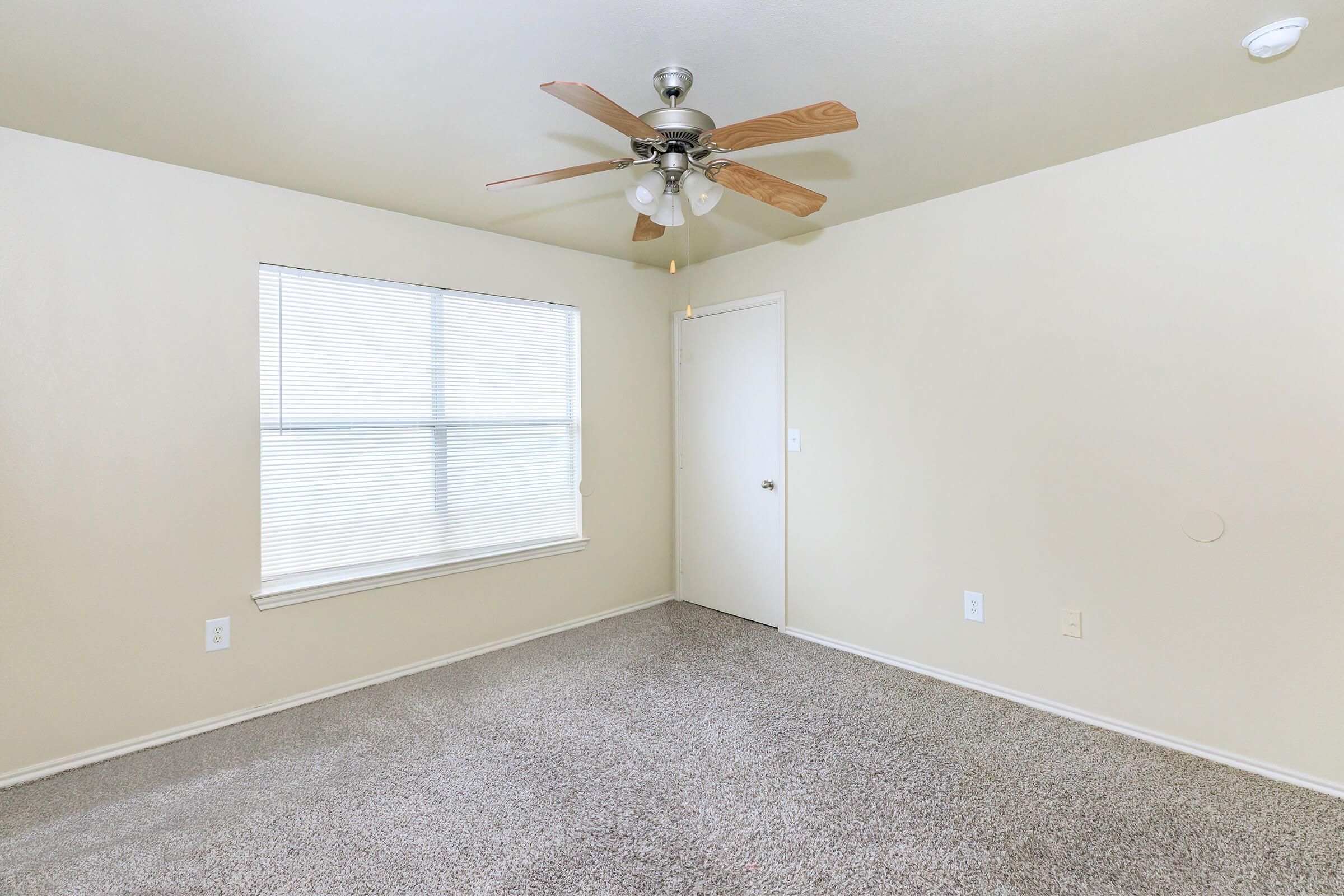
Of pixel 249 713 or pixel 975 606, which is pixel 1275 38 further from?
pixel 249 713

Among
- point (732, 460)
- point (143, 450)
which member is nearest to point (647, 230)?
point (732, 460)

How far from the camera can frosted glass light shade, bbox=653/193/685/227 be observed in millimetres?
2023

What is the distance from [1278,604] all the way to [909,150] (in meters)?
2.10

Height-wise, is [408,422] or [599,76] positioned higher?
[599,76]

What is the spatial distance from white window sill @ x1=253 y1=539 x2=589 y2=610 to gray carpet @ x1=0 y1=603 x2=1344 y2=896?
0.50m

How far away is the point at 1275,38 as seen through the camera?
5.54ft

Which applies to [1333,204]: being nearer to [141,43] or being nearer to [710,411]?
[710,411]

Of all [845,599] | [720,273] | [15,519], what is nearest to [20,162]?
[15,519]

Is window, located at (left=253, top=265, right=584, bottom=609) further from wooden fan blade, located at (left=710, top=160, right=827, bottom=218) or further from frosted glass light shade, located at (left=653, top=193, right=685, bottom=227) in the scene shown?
wooden fan blade, located at (left=710, top=160, right=827, bottom=218)

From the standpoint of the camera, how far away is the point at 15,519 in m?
2.19

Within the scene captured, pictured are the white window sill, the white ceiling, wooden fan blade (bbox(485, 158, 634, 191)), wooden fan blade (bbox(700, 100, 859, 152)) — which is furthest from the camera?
the white window sill

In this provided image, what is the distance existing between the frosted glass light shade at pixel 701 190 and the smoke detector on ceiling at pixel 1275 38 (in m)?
1.53

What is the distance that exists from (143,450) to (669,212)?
2259 millimetres

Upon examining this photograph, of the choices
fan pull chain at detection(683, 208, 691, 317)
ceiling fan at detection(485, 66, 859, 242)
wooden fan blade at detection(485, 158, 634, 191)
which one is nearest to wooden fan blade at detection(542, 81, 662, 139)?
ceiling fan at detection(485, 66, 859, 242)
